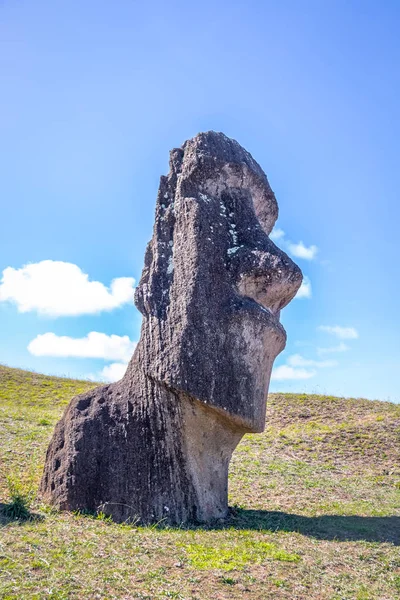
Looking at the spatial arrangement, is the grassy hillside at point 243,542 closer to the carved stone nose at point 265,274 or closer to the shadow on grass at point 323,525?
the shadow on grass at point 323,525

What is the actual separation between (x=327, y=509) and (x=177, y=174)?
5.72 meters

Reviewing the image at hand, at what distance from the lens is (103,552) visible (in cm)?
578

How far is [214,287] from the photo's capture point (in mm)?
7996

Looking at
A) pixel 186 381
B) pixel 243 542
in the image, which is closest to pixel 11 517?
pixel 186 381

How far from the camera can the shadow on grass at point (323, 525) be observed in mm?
7609

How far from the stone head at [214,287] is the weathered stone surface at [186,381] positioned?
0.01 meters

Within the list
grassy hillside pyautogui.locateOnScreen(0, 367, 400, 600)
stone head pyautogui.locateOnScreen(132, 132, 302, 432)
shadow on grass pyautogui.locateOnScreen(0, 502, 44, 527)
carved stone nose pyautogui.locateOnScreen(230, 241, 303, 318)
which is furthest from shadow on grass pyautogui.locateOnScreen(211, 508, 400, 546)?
carved stone nose pyautogui.locateOnScreen(230, 241, 303, 318)

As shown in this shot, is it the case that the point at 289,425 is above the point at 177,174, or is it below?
below

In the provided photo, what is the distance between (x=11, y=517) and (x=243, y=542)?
105 inches

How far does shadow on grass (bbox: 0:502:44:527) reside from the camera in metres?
6.71

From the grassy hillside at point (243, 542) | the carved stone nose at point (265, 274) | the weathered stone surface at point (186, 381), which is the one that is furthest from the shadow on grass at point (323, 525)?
the carved stone nose at point (265, 274)

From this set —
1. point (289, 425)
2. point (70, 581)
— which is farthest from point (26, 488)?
point (289, 425)

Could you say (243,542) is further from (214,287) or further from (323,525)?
(214,287)

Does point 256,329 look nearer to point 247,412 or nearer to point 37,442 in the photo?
point 247,412
